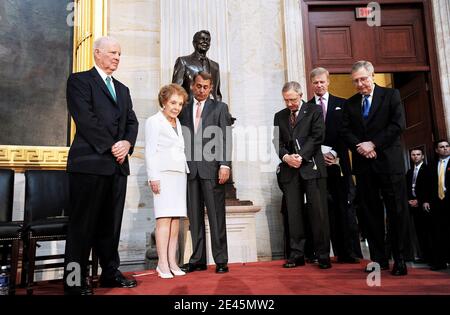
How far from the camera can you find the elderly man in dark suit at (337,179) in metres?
3.69

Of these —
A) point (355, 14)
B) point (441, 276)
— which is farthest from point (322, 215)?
point (355, 14)

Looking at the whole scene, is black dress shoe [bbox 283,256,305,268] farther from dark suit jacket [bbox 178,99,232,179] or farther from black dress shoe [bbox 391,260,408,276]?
dark suit jacket [bbox 178,99,232,179]

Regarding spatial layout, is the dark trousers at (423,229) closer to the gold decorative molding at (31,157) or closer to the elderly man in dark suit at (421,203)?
the elderly man in dark suit at (421,203)

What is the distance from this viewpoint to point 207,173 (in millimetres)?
3268

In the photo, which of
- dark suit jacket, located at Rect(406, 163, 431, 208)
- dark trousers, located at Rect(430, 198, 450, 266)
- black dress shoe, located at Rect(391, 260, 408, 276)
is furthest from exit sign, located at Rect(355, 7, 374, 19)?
black dress shoe, located at Rect(391, 260, 408, 276)

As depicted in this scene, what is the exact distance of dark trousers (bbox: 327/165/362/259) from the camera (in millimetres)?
3678

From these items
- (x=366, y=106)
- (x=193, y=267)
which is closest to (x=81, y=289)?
A: (x=193, y=267)

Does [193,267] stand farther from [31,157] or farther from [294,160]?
[31,157]

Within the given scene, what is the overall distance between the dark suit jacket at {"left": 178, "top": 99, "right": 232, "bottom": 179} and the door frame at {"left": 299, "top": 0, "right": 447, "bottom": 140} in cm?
276

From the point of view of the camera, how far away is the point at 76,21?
5246 millimetres

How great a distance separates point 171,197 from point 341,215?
1648mm

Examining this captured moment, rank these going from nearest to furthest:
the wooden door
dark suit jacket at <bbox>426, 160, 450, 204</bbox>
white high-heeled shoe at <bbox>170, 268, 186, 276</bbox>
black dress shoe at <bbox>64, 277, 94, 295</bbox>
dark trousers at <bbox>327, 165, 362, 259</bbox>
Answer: black dress shoe at <bbox>64, 277, 94, 295</bbox>, white high-heeled shoe at <bbox>170, 268, 186, 276</bbox>, dark trousers at <bbox>327, 165, 362, 259</bbox>, dark suit jacket at <bbox>426, 160, 450, 204</bbox>, the wooden door
